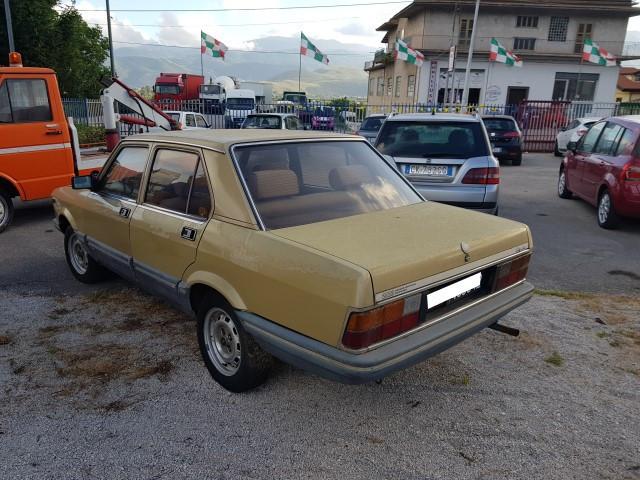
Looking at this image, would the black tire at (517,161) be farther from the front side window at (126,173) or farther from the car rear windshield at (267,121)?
the front side window at (126,173)

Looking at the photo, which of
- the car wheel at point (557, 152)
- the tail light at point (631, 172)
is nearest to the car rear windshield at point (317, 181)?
the tail light at point (631, 172)

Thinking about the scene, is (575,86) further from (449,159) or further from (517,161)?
(449,159)

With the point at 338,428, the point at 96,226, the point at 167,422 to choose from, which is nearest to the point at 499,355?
the point at 338,428

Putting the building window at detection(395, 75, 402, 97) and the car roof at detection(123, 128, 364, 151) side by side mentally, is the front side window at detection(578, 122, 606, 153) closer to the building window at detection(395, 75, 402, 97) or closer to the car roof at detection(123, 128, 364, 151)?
the car roof at detection(123, 128, 364, 151)

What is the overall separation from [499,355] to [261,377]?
6.00 feet

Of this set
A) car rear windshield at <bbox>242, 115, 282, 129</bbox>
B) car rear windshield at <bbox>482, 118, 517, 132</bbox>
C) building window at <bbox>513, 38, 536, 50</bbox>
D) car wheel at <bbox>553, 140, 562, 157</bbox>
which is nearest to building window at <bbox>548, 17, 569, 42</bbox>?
building window at <bbox>513, 38, 536, 50</bbox>

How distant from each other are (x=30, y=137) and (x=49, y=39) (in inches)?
753

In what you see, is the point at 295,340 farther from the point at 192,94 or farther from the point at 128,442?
the point at 192,94

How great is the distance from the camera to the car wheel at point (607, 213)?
295 inches

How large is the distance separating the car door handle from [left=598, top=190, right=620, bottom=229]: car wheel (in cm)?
676

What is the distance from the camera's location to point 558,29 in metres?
37.9

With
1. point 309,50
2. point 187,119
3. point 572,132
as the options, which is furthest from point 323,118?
point 572,132

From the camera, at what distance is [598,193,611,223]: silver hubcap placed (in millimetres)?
7609

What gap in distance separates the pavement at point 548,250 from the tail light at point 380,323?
329 cm
